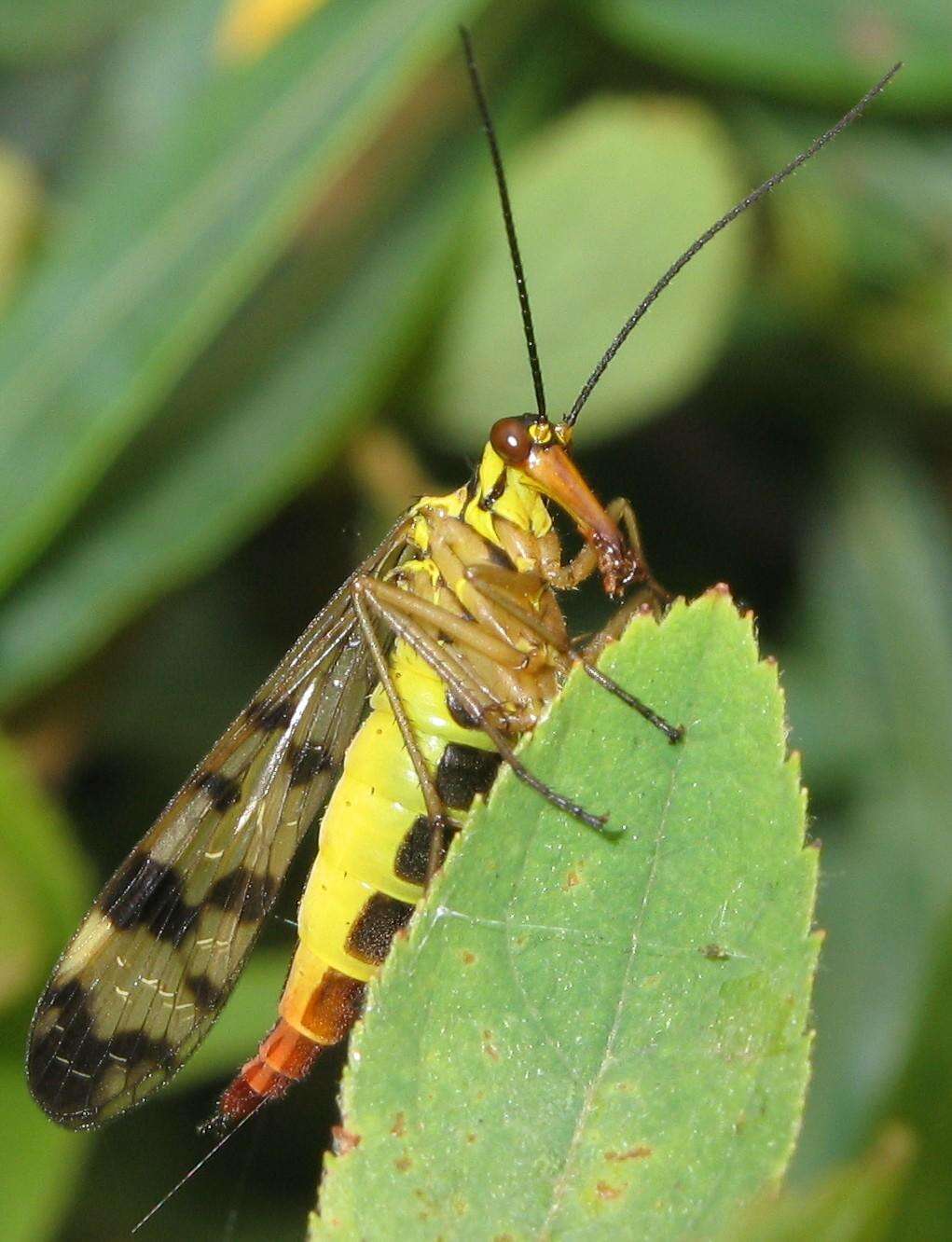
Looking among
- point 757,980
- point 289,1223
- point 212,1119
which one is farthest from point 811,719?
point 757,980

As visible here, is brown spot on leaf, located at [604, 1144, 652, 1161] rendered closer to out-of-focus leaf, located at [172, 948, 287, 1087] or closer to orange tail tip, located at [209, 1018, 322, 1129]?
orange tail tip, located at [209, 1018, 322, 1129]

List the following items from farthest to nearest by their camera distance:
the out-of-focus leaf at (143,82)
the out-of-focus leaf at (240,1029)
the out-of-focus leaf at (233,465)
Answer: the out-of-focus leaf at (143,82) < the out-of-focus leaf at (233,465) < the out-of-focus leaf at (240,1029)

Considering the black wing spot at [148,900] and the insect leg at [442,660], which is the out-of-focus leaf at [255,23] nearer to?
the insect leg at [442,660]

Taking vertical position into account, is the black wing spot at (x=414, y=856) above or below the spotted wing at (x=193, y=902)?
above

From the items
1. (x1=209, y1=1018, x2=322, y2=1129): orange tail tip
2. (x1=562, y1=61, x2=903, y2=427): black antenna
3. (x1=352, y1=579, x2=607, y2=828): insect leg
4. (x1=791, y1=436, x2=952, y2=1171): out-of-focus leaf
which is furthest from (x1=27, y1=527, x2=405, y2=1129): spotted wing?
(x1=791, y1=436, x2=952, y2=1171): out-of-focus leaf

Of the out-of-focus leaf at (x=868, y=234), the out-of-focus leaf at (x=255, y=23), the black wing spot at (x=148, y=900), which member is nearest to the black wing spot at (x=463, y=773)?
the black wing spot at (x=148, y=900)

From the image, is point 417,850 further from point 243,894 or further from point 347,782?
point 243,894
